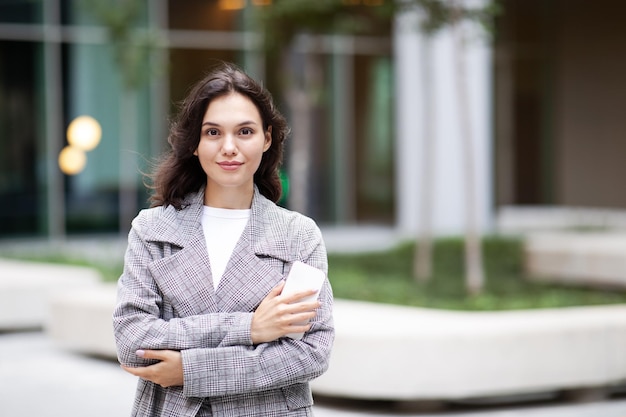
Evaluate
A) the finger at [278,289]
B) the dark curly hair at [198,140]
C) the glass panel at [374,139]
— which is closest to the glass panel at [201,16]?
the glass panel at [374,139]

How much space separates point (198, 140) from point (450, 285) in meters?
9.90

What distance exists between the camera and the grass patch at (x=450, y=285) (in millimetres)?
10531

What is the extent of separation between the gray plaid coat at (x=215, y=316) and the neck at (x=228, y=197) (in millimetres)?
33

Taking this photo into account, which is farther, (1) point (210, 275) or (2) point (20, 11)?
(2) point (20, 11)

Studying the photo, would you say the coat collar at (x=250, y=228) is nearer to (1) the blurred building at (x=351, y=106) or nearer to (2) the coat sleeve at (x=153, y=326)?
(2) the coat sleeve at (x=153, y=326)

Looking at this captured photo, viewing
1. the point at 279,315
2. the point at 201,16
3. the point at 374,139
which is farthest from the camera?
the point at 374,139

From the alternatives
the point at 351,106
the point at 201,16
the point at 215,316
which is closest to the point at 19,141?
the point at 201,16

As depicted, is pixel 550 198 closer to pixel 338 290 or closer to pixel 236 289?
pixel 338 290

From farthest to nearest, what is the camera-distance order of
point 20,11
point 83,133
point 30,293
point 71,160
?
point 71,160 → point 83,133 → point 20,11 → point 30,293

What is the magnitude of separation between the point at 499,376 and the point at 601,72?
20.1m

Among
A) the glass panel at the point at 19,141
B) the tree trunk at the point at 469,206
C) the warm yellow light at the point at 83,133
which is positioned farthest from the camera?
the warm yellow light at the point at 83,133

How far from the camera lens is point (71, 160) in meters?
21.0

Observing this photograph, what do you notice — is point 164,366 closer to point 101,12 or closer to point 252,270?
point 252,270

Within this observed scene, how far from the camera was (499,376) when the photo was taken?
748cm
